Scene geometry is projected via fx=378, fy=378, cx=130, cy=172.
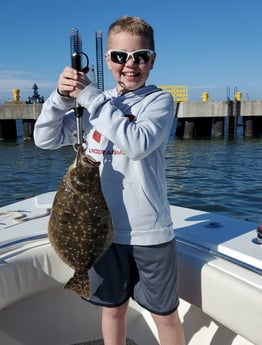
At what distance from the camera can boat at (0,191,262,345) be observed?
84.9 inches

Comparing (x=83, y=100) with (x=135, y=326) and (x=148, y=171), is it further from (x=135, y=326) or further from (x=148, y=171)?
(x=135, y=326)

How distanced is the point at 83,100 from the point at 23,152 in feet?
62.3

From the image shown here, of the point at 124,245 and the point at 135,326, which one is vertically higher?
the point at 124,245

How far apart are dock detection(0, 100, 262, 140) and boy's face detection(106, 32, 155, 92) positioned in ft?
68.5

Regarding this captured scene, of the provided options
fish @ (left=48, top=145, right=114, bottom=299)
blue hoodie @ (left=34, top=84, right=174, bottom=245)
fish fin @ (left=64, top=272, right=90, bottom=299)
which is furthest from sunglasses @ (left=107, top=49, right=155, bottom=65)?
fish fin @ (left=64, top=272, right=90, bottom=299)

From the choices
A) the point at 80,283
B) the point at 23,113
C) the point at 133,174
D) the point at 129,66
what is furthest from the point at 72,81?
the point at 23,113

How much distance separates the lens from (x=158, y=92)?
6.77ft

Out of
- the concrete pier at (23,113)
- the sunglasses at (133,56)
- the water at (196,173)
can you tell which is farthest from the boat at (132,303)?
the concrete pier at (23,113)

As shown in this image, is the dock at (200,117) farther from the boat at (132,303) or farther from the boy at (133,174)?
the boy at (133,174)

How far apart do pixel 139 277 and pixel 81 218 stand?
536 mm

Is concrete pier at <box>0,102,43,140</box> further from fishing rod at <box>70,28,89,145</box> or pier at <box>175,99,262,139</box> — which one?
fishing rod at <box>70,28,89,145</box>

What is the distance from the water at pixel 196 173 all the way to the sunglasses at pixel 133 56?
19.5ft

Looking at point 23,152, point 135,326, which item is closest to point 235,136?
point 23,152

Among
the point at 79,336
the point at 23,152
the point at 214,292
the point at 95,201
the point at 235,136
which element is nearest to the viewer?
the point at 95,201
